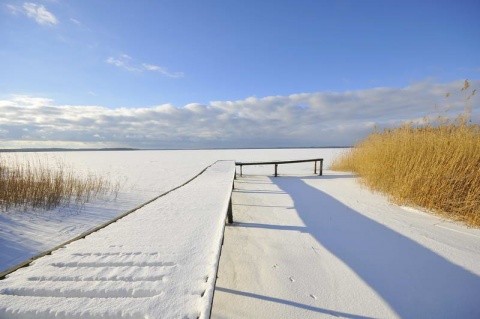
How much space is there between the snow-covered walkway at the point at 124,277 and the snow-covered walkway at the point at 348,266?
2.01 ft

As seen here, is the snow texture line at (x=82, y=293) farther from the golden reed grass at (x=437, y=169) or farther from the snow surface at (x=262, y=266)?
the golden reed grass at (x=437, y=169)

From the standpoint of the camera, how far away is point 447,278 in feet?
7.48

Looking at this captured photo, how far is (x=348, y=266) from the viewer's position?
249 centimetres

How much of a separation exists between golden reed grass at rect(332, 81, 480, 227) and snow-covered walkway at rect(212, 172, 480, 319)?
40 cm

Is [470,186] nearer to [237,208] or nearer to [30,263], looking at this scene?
[237,208]

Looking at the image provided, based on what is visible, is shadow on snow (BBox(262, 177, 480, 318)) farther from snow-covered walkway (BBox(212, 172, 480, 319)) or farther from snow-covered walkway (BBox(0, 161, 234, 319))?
snow-covered walkway (BBox(0, 161, 234, 319))

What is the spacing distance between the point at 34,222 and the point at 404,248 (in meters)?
6.20

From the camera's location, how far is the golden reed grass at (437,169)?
3963 millimetres

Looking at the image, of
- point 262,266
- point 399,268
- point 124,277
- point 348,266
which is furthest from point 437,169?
point 124,277

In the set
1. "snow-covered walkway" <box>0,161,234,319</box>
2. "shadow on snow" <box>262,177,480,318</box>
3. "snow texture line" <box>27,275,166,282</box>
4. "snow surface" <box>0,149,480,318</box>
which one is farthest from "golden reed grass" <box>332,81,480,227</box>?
"snow texture line" <box>27,275,166,282</box>

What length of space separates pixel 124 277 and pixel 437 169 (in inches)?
208

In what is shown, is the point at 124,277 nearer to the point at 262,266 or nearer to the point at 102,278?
the point at 102,278

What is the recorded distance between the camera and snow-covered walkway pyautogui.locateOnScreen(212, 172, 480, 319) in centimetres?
190

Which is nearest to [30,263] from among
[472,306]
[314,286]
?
[314,286]
